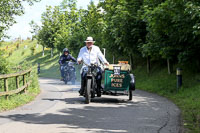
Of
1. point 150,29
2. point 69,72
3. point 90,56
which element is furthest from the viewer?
point 69,72

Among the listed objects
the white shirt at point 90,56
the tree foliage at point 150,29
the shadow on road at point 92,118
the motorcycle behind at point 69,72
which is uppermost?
the tree foliage at point 150,29

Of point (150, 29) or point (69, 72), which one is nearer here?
point (150, 29)

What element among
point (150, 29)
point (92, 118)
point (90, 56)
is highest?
point (150, 29)

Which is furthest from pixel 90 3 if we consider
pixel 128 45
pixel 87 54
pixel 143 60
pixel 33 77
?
pixel 87 54

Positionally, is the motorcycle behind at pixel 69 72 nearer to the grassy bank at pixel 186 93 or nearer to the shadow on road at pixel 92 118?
the grassy bank at pixel 186 93

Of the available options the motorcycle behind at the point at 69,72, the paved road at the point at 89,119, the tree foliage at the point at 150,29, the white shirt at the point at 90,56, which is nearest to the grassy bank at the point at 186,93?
the paved road at the point at 89,119

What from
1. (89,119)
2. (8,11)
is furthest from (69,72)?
(89,119)

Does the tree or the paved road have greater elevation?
the tree

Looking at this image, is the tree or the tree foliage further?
the tree

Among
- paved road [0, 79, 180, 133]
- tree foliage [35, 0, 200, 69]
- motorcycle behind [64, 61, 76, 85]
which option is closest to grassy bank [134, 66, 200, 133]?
paved road [0, 79, 180, 133]

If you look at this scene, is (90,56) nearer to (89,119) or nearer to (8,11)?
(89,119)

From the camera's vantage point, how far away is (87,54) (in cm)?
1077

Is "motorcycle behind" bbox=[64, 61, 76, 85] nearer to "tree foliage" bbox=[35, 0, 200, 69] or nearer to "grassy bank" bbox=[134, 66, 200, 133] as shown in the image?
"tree foliage" bbox=[35, 0, 200, 69]

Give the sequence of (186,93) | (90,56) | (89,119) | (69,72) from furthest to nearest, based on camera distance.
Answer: (69,72)
(186,93)
(90,56)
(89,119)
